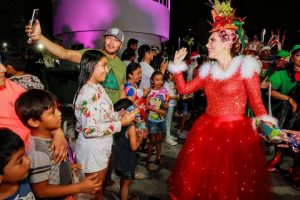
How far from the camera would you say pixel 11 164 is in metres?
1.82

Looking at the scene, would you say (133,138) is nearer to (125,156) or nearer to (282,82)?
(125,156)

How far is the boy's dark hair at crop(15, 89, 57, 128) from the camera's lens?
7.35ft

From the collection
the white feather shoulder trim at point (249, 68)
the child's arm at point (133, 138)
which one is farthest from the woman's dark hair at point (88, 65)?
the white feather shoulder trim at point (249, 68)

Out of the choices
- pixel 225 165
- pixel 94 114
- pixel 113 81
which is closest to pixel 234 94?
pixel 225 165

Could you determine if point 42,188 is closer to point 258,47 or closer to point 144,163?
point 144,163

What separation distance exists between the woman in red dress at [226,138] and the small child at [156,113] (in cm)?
194

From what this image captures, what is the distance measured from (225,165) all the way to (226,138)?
29cm

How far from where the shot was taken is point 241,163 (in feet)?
10.7

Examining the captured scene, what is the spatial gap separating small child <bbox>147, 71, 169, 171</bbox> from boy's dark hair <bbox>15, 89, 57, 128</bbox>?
337 centimetres

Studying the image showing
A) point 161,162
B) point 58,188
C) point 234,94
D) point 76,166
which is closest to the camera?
point 58,188

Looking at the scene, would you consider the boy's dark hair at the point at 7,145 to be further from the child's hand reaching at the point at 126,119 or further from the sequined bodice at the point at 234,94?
the sequined bodice at the point at 234,94

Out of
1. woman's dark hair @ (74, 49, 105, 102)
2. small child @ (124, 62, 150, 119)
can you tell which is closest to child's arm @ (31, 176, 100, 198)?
woman's dark hair @ (74, 49, 105, 102)

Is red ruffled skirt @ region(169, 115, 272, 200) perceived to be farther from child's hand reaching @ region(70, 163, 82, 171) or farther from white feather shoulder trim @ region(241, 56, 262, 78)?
child's hand reaching @ region(70, 163, 82, 171)

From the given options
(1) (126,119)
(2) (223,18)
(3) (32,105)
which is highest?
(2) (223,18)
